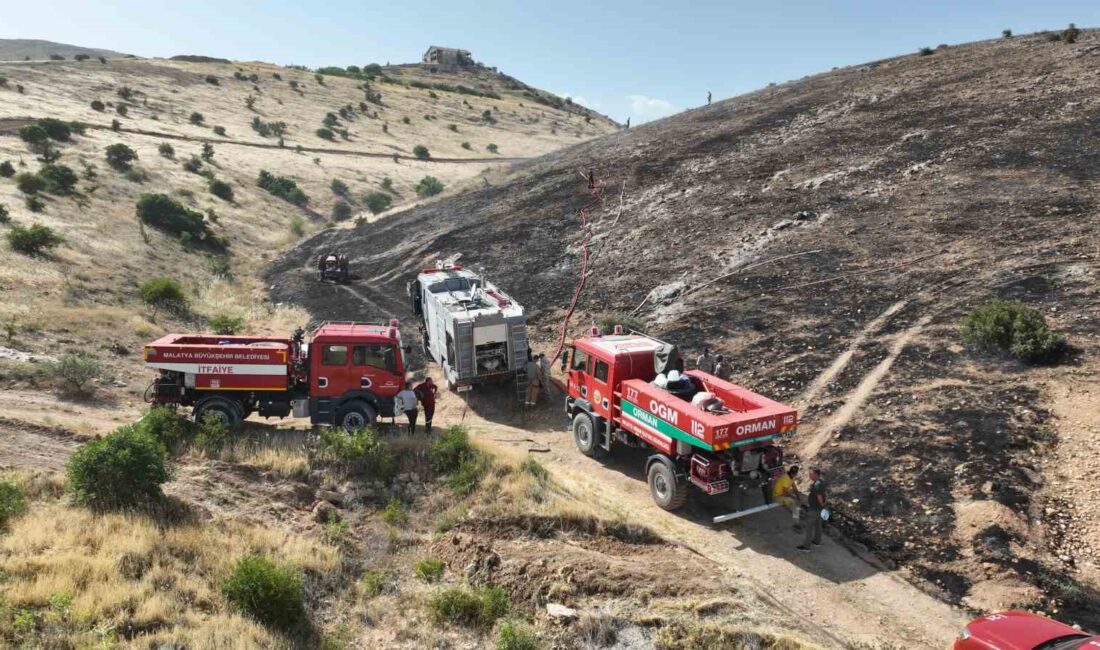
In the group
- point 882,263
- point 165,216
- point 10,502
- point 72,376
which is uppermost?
point 165,216

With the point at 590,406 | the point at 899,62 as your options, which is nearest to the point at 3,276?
the point at 590,406

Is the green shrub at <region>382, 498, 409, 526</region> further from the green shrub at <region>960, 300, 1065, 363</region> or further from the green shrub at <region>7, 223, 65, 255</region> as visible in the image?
the green shrub at <region>7, 223, 65, 255</region>

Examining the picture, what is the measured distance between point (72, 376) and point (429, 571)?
530 inches

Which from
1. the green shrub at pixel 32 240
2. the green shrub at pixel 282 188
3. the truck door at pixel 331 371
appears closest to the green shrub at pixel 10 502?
the truck door at pixel 331 371

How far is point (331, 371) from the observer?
16906 millimetres

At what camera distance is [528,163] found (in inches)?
2127

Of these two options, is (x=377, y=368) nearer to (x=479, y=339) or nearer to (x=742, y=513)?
(x=479, y=339)

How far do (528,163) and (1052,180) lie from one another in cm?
3669

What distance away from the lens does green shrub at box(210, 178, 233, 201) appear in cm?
5131

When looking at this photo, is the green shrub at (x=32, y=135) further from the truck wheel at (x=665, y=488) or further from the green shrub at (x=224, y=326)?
the truck wheel at (x=665, y=488)

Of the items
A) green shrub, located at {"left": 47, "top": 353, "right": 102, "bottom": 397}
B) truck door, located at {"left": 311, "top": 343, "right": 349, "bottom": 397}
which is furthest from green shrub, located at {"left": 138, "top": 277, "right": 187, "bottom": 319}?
truck door, located at {"left": 311, "top": 343, "right": 349, "bottom": 397}

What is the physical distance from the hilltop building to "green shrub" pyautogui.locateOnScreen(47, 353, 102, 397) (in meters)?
144

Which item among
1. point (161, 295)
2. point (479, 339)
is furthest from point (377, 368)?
point (161, 295)

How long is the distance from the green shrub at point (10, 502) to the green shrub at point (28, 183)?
32861 millimetres
